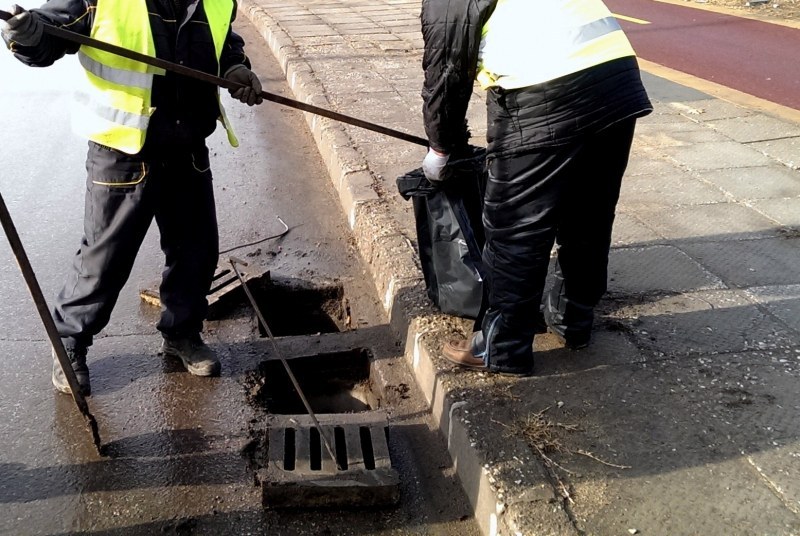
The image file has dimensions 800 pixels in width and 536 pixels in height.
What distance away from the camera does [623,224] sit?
4.54 meters

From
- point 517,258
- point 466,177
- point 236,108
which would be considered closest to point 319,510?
point 517,258

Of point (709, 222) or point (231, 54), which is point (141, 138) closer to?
point (231, 54)

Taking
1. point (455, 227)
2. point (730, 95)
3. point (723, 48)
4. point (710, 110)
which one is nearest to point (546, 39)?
point (455, 227)

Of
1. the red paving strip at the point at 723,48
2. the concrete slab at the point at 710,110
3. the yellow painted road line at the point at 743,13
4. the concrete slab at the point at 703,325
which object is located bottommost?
the yellow painted road line at the point at 743,13

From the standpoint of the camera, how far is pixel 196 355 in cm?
344

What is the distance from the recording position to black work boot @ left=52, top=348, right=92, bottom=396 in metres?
3.22

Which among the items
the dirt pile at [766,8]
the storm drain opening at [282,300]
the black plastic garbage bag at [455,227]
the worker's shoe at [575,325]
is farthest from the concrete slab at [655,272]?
the dirt pile at [766,8]

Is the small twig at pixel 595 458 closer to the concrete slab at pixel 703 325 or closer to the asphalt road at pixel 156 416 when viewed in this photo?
the asphalt road at pixel 156 416

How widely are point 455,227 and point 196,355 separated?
1350 millimetres

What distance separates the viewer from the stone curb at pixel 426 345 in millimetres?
2439

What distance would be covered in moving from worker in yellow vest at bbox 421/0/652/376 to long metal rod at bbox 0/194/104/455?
58.5 inches

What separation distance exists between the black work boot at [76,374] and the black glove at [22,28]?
133 centimetres

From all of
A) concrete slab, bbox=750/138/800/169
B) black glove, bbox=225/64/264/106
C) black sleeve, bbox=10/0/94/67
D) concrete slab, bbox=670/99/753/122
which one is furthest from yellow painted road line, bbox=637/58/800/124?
black sleeve, bbox=10/0/94/67

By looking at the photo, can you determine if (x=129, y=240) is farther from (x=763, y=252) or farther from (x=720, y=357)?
(x=763, y=252)
